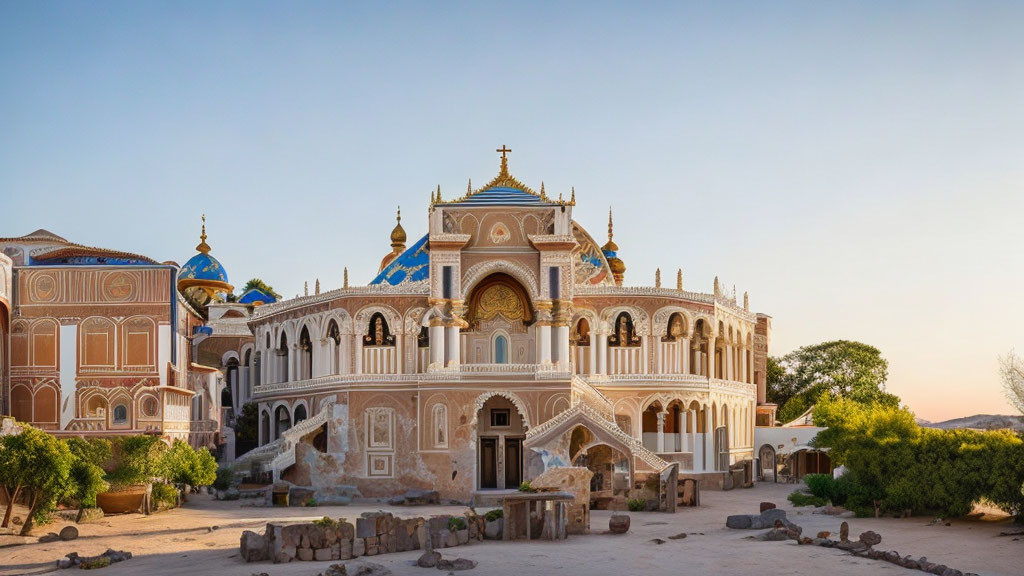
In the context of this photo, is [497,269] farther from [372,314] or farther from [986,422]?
[986,422]

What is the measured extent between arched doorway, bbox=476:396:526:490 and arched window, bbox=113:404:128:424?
1302 cm

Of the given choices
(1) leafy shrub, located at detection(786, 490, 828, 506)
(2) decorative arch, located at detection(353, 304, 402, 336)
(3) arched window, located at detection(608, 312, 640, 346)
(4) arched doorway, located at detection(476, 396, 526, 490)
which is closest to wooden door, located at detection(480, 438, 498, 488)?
(4) arched doorway, located at detection(476, 396, 526, 490)

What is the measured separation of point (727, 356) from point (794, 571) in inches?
1120

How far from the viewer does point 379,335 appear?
4838cm

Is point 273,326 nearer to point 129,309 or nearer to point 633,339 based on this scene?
point 129,309

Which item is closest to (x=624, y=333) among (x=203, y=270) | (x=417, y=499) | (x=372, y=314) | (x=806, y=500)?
(x=372, y=314)

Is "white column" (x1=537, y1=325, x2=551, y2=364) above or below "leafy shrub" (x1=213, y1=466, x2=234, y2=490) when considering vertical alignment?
above

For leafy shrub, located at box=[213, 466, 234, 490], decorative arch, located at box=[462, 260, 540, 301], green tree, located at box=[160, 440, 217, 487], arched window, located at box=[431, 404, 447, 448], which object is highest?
decorative arch, located at box=[462, 260, 540, 301]

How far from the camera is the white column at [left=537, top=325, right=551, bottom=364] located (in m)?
46.5

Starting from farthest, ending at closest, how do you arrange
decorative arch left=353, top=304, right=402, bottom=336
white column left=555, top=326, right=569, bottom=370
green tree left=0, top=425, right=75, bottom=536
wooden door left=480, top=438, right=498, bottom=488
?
decorative arch left=353, top=304, right=402, bottom=336 → wooden door left=480, top=438, right=498, bottom=488 → white column left=555, top=326, right=569, bottom=370 → green tree left=0, top=425, right=75, bottom=536

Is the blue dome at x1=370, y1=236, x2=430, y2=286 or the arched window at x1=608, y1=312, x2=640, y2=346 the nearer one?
the blue dome at x1=370, y1=236, x2=430, y2=286

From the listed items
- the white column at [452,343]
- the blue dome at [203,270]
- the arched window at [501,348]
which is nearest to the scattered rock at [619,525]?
the white column at [452,343]

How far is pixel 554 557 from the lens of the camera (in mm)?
28906

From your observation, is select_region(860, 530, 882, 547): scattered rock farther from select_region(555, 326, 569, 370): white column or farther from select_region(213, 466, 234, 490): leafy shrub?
select_region(213, 466, 234, 490): leafy shrub
